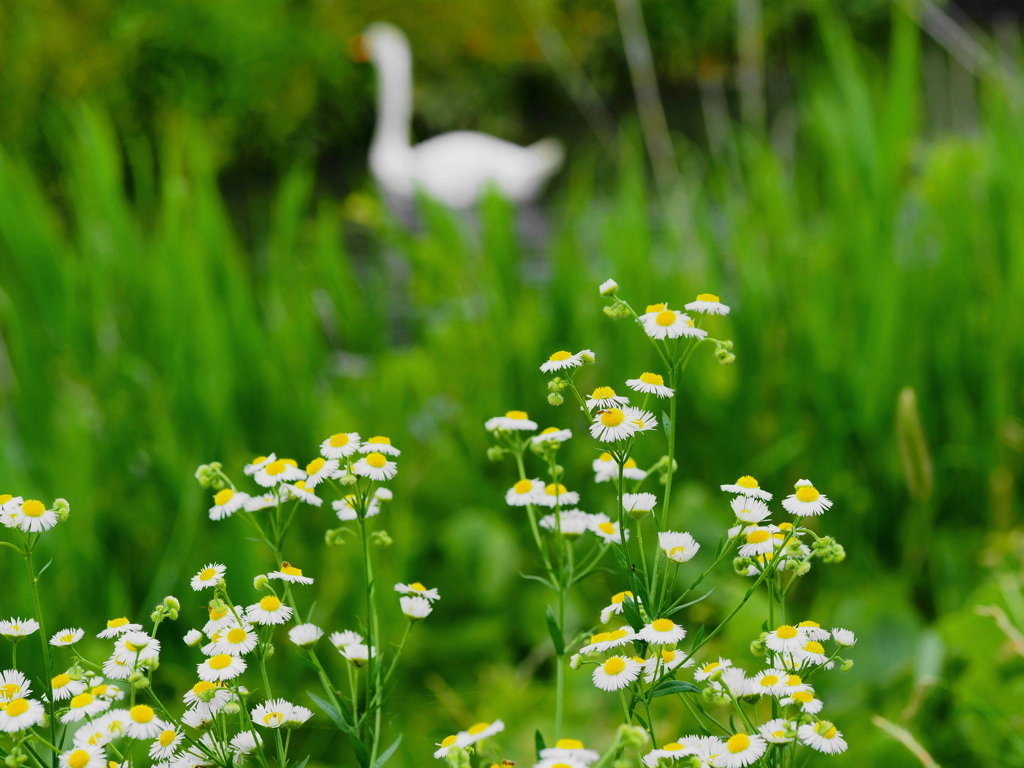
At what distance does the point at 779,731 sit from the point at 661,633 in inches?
1.8

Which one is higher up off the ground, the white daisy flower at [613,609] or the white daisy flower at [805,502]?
the white daisy flower at [805,502]

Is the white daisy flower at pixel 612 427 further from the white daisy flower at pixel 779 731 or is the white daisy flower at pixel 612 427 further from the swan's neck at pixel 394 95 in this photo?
the swan's neck at pixel 394 95

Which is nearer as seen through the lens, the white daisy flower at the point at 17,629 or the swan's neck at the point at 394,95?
the white daisy flower at the point at 17,629

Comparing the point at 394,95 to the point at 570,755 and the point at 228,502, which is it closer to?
the point at 228,502

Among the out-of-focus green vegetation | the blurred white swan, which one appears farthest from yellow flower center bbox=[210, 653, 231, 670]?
the blurred white swan

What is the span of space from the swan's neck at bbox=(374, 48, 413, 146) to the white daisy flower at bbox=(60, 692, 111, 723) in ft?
12.2

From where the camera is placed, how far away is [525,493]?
0.37 metres

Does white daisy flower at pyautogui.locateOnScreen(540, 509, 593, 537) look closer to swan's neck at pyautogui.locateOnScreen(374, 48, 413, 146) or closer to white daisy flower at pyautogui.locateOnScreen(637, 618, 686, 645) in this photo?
white daisy flower at pyautogui.locateOnScreen(637, 618, 686, 645)

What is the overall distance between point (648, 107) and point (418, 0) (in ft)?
17.7

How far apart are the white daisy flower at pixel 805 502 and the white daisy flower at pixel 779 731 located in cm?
7

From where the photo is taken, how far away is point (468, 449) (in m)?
1.17

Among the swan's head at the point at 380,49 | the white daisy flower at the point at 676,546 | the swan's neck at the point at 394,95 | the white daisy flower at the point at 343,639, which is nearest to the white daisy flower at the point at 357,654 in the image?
the white daisy flower at the point at 343,639

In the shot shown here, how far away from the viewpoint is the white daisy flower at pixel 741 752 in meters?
0.28

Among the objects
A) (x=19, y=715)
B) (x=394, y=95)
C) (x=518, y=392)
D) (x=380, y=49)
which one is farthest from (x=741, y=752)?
(x=380, y=49)
